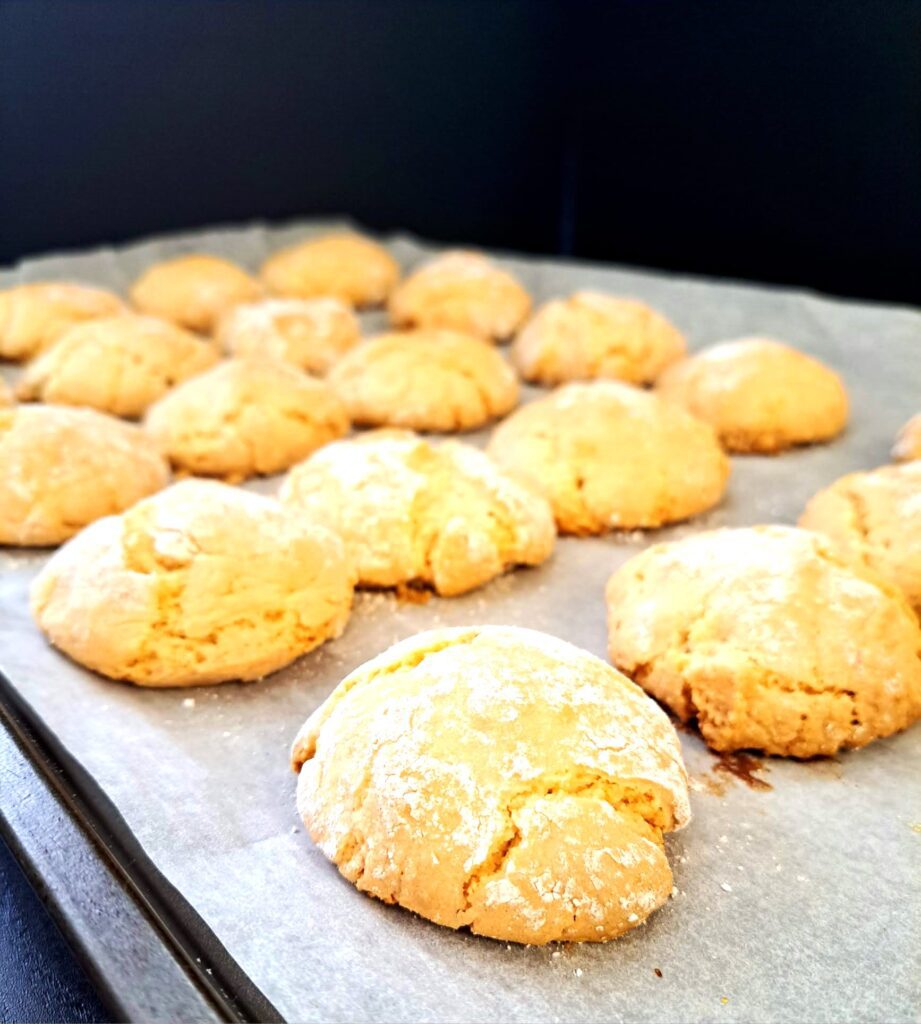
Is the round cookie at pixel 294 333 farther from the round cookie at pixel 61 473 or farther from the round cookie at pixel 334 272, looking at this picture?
the round cookie at pixel 61 473

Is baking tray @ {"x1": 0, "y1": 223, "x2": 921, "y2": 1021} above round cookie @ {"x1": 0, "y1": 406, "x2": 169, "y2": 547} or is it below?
below

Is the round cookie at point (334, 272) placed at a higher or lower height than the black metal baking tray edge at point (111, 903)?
higher

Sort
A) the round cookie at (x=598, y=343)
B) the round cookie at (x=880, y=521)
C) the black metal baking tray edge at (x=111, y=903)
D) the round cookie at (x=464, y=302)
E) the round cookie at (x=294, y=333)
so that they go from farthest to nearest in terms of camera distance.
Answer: the round cookie at (x=464, y=302) → the round cookie at (x=294, y=333) → the round cookie at (x=598, y=343) → the round cookie at (x=880, y=521) → the black metal baking tray edge at (x=111, y=903)

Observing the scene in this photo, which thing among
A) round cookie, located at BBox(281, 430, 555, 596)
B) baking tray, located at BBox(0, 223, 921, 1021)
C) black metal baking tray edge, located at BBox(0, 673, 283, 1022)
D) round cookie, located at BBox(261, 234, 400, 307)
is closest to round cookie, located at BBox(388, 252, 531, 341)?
round cookie, located at BBox(261, 234, 400, 307)

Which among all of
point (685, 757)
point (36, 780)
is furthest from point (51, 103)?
point (685, 757)

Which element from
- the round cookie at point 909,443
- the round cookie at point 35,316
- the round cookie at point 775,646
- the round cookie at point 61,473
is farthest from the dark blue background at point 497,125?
the round cookie at point 775,646

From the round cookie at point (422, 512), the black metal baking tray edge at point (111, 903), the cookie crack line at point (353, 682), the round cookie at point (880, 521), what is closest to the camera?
the black metal baking tray edge at point (111, 903)

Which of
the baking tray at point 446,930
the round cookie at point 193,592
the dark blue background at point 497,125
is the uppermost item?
the dark blue background at point 497,125

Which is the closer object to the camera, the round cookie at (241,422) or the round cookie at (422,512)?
the round cookie at (422,512)

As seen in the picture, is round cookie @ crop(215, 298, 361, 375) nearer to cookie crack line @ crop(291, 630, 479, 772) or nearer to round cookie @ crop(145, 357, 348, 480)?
round cookie @ crop(145, 357, 348, 480)
